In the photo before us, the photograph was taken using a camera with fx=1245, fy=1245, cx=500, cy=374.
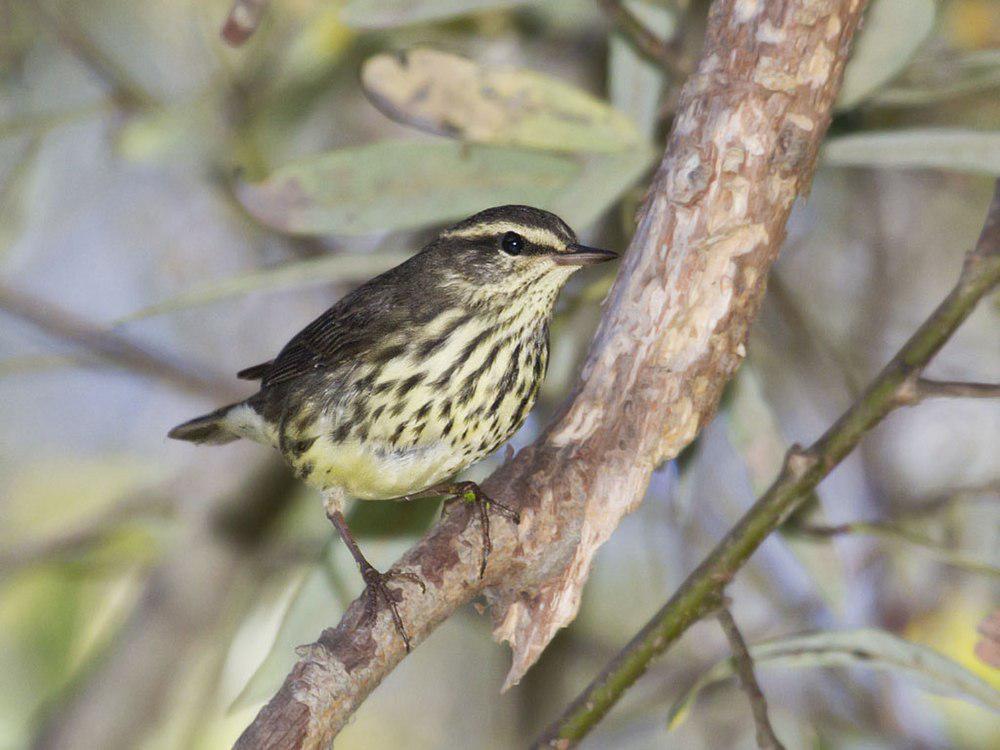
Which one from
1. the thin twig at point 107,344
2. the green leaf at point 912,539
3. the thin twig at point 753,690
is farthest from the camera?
the thin twig at point 107,344

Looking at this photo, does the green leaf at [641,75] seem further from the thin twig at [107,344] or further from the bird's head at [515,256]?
the thin twig at [107,344]

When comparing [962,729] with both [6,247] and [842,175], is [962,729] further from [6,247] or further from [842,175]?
[6,247]

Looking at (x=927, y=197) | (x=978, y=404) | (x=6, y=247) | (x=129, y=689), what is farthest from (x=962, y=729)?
(x=6, y=247)

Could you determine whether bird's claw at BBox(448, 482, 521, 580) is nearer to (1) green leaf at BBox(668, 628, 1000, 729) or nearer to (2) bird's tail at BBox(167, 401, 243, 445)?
(1) green leaf at BBox(668, 628, 1000, 729)

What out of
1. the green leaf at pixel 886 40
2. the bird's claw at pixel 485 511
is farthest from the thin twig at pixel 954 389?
the bird's claw at pixel 485 511

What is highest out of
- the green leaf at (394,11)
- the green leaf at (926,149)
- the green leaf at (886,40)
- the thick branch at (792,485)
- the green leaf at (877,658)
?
the green leaf at (394,11)
